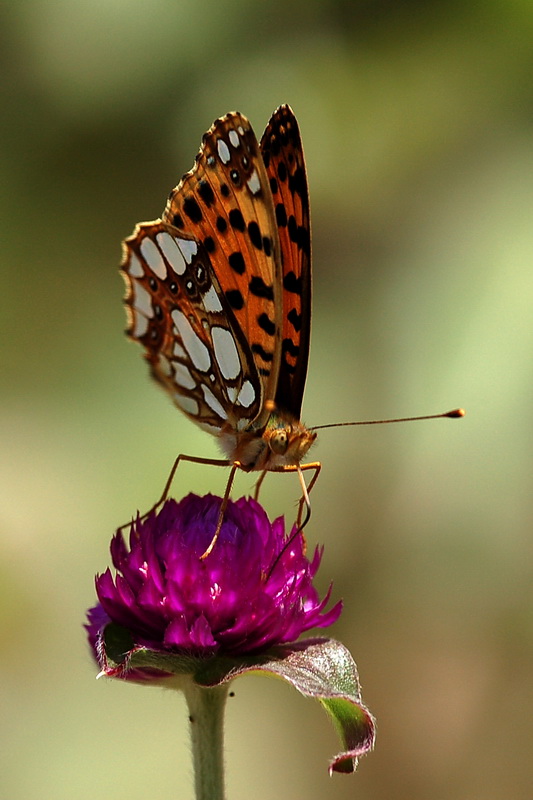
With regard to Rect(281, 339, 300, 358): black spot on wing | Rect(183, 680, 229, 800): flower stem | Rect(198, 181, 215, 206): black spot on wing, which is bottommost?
Rect(183, 680, 229, 800): flower stem

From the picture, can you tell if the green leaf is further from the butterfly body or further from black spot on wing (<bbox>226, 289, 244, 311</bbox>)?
black spot on wing (<bbox>226, 289, 244, 311</bbox>)

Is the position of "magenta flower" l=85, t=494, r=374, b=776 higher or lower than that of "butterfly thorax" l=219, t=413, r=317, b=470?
lower

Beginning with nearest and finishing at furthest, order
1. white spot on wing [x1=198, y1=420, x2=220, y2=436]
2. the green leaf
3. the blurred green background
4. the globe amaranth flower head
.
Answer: the green leaf, the globe amaranth flower head, white spot on wing [x1=198, y1=420, x2=220, y2=436], the blurred green background

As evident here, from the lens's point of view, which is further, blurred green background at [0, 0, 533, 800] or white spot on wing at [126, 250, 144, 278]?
blurred green background at [0, 0, 533, 800]

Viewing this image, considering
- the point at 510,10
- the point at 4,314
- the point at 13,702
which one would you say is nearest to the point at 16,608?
the point at 13,702

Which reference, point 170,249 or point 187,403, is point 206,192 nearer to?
point 170,249

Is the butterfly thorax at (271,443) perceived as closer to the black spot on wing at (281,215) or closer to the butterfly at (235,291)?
the butterfly at (235,291)

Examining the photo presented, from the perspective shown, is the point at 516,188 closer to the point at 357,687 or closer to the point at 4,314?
the point at 4,314

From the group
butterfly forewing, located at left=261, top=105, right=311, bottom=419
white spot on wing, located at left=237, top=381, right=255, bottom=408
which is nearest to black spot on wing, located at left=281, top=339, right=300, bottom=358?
butterfly forewing, located at left=261, top=105, right=311, bottom=419
